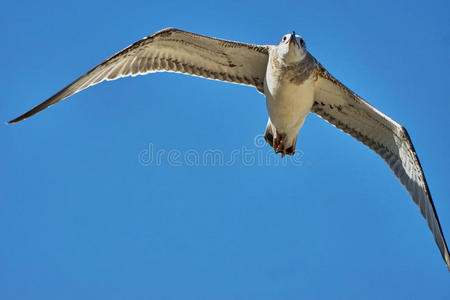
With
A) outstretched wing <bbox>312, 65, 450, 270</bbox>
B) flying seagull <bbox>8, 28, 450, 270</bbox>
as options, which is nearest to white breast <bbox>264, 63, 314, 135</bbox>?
flying seagull <bbox>8, 28, 450, 270</bbox>

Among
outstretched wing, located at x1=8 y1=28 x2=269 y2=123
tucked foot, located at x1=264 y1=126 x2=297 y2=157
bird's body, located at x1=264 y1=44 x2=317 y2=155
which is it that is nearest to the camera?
bird's body, located at x1=264 y1=44 x2=317 y2=155

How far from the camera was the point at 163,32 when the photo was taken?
8.89 m

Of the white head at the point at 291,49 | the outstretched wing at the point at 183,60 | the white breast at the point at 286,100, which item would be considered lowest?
the white breast at the point at 286,100

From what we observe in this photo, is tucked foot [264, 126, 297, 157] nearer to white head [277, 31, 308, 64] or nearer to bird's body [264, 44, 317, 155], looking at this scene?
bird's body [264, 44, 317, 155]

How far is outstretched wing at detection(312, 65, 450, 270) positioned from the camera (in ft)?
29.6

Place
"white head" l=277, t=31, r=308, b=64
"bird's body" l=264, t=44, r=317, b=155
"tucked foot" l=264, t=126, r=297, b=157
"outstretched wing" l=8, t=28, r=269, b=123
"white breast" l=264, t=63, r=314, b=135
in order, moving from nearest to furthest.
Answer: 1. "white head" l=277, t=31, r=308, b=64
2. "bird's body" l=264, t=44, r=317, b=155
3. "white breast" l=264, t=63, r=314, b=135
4. "outstretched wing" l=8, t=28, r=269, b=123
5. "tucked foot" l=264, t=126, r=297, b=157

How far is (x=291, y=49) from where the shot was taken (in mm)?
8195

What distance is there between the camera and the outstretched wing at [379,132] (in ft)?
29.6

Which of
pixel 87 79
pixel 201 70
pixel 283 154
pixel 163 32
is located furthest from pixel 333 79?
pixel 87 79

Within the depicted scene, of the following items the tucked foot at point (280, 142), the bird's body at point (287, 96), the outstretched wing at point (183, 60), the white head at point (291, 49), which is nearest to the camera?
the white head at point (291, 49)

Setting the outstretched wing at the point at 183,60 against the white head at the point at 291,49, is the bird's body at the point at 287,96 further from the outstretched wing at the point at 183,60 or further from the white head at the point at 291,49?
the outstretched wing at the point at 183,60

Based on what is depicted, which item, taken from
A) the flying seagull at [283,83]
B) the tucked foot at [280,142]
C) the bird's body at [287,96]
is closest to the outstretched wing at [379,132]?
the flying seagull at [283,83]

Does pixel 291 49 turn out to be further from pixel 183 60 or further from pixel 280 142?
pixel 183 60

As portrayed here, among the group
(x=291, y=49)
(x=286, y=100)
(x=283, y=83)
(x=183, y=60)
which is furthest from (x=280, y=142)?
→ (x=183, y=60)
